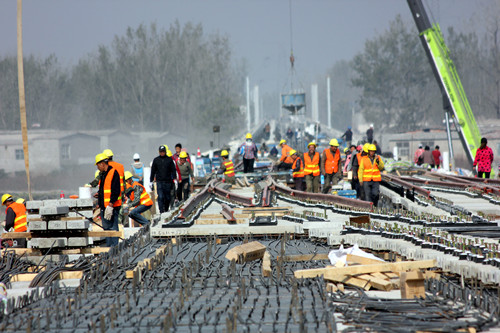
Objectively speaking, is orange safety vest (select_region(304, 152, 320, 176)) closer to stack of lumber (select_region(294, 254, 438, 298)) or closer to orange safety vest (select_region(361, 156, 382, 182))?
orange safety vest (select_region(361, 156, 382, 182))

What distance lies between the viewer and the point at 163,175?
531 inches

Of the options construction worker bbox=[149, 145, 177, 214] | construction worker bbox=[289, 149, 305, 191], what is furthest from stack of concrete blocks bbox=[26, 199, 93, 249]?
construction worker bbox=[289, 149, 305, 191]

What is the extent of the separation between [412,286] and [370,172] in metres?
7.28

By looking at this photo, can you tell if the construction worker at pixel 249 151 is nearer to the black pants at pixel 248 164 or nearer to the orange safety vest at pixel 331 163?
the black pants at pixel 248 164

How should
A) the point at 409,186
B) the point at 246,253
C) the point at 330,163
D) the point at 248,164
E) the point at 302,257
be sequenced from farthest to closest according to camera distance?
1. the point at 248,164
2. the point at 330,163
3. the point at 409,186
4. the point at 302,257
5. the point at 246,253

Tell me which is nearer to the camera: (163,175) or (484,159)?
(163,175)

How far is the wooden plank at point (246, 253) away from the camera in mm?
7984

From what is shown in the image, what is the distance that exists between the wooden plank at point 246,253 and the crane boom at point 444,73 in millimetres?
18585

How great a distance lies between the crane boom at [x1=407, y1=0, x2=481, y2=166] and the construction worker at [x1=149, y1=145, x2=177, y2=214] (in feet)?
49.3

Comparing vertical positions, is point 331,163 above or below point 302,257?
above

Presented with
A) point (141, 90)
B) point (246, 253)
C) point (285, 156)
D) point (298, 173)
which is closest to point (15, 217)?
point (246, 253)

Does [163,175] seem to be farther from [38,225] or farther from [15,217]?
[38,225]

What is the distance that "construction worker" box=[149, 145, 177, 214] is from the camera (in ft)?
44.1

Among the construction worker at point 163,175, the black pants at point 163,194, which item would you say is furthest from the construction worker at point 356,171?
the black pants at point 163,194
